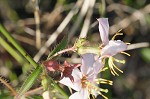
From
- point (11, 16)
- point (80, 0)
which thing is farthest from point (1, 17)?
point (80, 0)

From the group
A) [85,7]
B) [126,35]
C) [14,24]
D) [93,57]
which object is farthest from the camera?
[126,35]

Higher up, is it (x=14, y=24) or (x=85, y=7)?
(x=14, y=24)

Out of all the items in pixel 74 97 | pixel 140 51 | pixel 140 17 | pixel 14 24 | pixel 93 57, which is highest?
pixel 14 24

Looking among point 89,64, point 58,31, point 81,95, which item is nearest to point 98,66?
point 89,64

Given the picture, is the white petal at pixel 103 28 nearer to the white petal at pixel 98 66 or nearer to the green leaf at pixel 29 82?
the white petal at pixel 98 66

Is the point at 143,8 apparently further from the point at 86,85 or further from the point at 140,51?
the point at 86,85

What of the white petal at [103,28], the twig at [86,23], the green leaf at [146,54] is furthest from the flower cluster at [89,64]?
the green leaf at [146,54]

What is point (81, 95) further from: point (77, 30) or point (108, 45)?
point (77, 30)

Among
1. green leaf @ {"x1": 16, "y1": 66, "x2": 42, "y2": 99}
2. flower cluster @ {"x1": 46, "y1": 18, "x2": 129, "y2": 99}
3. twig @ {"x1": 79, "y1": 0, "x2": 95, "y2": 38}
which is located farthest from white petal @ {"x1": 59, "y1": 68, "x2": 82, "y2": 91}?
twig @ {"x1": 79, "y1": 0, "x2": 95, "y2": 38}
